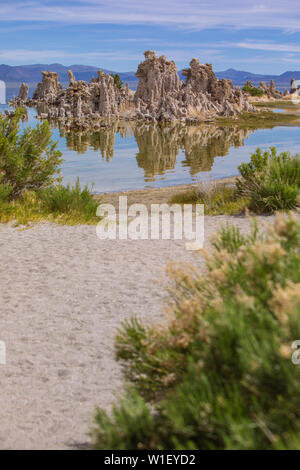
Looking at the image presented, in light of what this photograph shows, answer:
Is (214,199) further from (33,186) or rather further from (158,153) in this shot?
(158,153)

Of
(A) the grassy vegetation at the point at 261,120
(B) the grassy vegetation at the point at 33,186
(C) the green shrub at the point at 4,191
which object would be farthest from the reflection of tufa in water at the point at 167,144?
(C) the green shrub at the point at 4,191

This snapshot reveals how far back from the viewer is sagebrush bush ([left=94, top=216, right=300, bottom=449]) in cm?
244

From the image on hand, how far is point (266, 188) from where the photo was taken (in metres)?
11.6

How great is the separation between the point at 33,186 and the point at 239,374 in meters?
11.5

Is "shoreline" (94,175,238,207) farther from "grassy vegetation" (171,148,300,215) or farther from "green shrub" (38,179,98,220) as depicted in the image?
"green shrub" (38,179,98,220)

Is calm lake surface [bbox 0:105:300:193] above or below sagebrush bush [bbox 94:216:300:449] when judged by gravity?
below

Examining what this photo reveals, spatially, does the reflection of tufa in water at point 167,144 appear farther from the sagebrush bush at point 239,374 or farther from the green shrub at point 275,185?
the sagebrush bush at point 239,374

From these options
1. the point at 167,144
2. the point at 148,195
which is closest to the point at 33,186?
the point at 148,195

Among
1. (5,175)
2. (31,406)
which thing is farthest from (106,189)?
(31,406)

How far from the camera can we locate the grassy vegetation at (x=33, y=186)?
1173 centimetres

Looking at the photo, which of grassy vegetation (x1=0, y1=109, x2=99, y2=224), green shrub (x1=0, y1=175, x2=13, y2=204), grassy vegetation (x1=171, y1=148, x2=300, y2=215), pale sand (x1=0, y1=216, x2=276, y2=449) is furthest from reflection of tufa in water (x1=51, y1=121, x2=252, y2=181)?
pale sand (x1=0, y1=216, x2=276, y2=449)

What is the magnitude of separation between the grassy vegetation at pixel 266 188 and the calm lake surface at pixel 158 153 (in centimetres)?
571

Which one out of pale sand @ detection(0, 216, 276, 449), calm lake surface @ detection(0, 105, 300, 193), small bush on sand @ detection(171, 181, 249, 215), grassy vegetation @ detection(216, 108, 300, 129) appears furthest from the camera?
grassy vegetation @ detection(216, 108, 300, 129)
